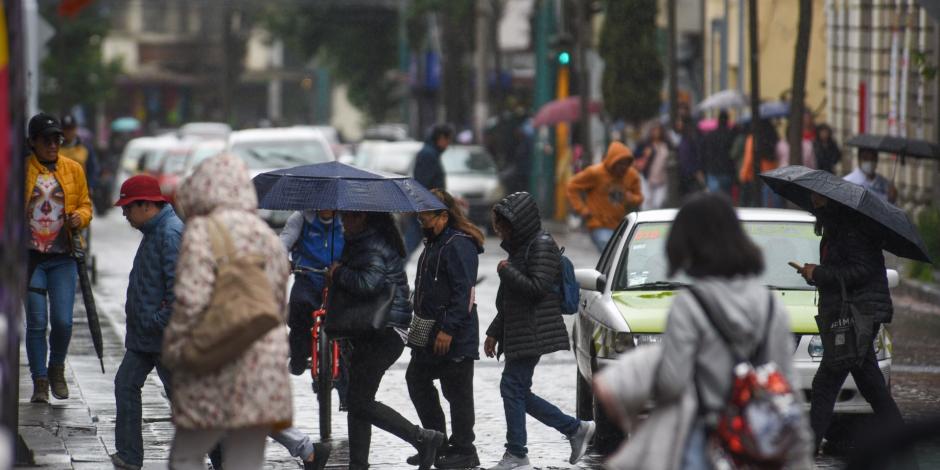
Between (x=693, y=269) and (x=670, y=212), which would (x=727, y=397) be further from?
(x=670, y=212)

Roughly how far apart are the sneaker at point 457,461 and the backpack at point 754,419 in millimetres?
4192

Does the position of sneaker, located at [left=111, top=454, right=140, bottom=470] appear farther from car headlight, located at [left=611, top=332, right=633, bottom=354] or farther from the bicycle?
car headlight, located at [left=611, top=332, right=633, bottom=354]

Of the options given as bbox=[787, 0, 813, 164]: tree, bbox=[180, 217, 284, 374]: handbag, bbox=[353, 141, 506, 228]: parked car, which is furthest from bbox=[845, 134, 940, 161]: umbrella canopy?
bbox=[353, 141, 506, 228]: parked car

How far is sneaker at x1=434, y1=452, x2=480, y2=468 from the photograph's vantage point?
9.77 m

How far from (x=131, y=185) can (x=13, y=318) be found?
11.2 ft

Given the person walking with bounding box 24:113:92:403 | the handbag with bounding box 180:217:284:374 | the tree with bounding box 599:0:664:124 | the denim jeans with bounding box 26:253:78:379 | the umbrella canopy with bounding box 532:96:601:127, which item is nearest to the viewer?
the handbag with bounding box 180:217:284:374

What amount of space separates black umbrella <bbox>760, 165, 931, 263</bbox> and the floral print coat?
Result: 3.43 metres

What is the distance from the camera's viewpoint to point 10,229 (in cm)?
556

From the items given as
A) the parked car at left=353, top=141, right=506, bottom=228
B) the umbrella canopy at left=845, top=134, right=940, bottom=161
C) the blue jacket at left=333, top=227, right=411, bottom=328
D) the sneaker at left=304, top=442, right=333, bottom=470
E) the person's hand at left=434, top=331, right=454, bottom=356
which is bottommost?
the parked car at left=353, top=141, right=506, bottom=228

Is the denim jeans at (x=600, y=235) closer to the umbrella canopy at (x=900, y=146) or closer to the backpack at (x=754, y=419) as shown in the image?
the umbrella canopy at (x=900, y=146)

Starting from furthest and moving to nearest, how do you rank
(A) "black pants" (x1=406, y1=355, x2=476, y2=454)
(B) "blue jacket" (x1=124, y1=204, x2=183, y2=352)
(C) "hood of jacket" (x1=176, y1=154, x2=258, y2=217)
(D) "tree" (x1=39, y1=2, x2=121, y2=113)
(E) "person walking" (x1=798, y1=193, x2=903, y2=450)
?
(D) "tree" (x1=39, y1=2, x2=121, y2=113)
(A) "black pants" (x1=406, y1=355, x2=476, y2=454)
(E) "person walking" (x1=798, y1=193, x2=903, y2=450)
(B) "blue jacket" (x1=124, y1=204, x2=183, y2=352)
(C) "hood of jacket" (x1=176, y1=154, x2=258, y2=217)

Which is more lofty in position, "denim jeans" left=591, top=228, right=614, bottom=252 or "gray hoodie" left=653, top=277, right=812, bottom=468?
"gray hoodie" left=653, top=277, right=812, bottom=468

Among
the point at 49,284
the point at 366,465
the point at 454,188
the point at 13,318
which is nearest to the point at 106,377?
the point at 49,284

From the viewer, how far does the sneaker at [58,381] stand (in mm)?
11469
